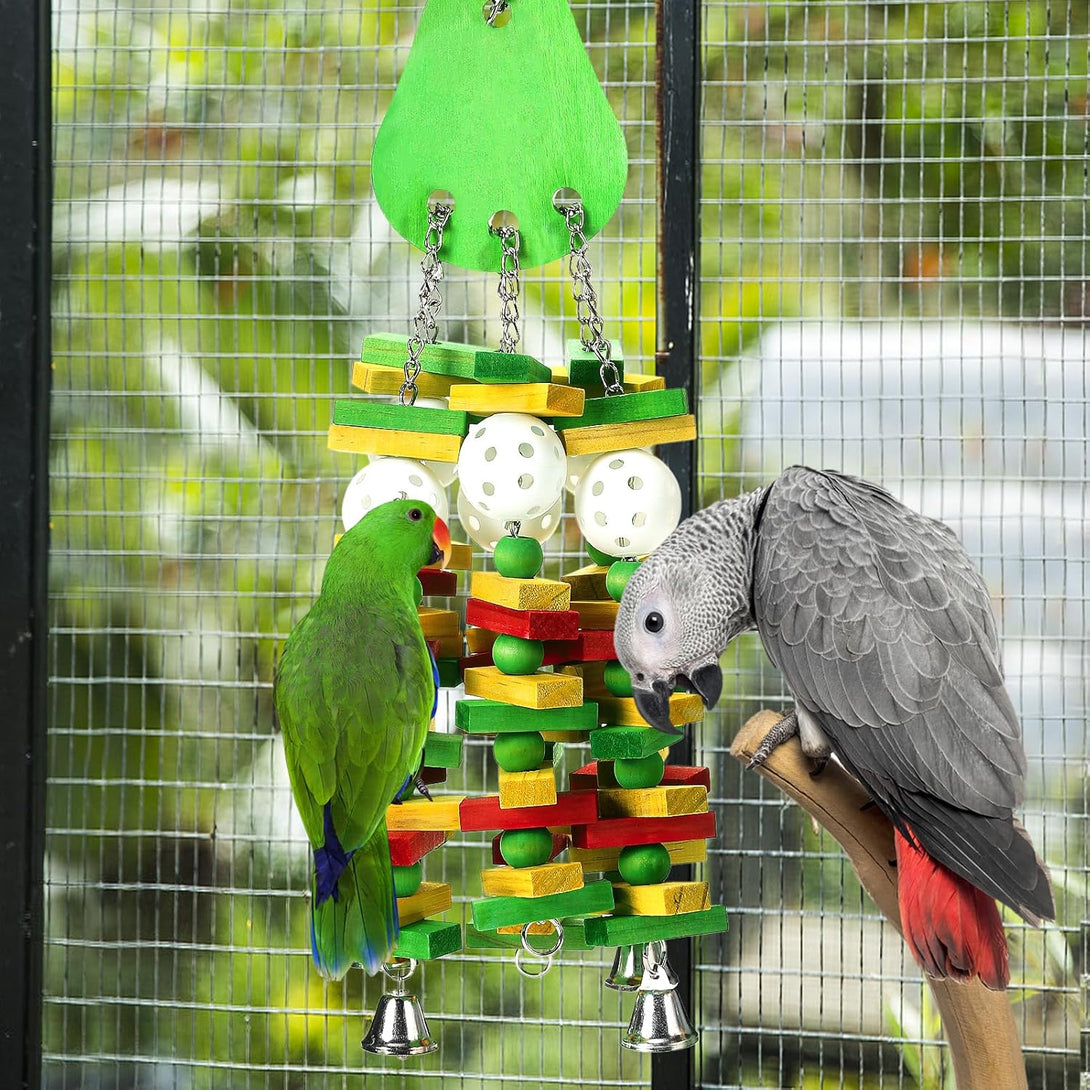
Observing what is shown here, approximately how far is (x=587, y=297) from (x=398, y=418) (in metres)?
0.20

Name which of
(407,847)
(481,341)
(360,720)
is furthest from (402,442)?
(481,341)

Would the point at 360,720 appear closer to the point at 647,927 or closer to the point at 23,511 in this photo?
the point at 647,927

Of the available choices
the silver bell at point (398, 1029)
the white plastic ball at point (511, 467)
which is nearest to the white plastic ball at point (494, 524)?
the white plastic ball at point (511, 467)

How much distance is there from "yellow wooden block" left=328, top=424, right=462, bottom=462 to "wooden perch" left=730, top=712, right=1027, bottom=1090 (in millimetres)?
381

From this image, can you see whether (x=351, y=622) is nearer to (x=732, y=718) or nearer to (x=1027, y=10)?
(x=732, y=718)

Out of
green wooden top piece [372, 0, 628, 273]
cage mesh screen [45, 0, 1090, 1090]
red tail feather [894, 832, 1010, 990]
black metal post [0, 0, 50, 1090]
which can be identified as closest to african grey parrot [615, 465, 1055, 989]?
red tail feather [894, 832, 1010, 990]

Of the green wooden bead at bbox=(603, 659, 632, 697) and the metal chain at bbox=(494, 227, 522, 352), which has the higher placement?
the metal chain at bbox=(494, 227, 522, 352)

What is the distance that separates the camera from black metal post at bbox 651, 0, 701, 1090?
3.84ft

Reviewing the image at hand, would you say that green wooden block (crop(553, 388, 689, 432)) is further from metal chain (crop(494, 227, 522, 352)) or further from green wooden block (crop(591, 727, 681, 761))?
green wooden block (crop(591, 727, 681, 761))

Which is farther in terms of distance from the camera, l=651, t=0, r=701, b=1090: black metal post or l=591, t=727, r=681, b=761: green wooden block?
l=651, t=0, r=701, b=1090: black metal post

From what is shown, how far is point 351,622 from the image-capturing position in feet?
2.87

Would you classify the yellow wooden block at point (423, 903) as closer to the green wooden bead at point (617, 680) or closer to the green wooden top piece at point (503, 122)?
the green wooden bead at point (617, 680)

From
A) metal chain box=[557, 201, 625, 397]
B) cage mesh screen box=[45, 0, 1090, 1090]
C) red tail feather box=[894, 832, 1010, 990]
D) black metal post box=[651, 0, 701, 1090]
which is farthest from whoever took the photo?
cage mesh screen box=[45, 0, 1090, 1090]

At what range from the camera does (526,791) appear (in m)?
0.87
